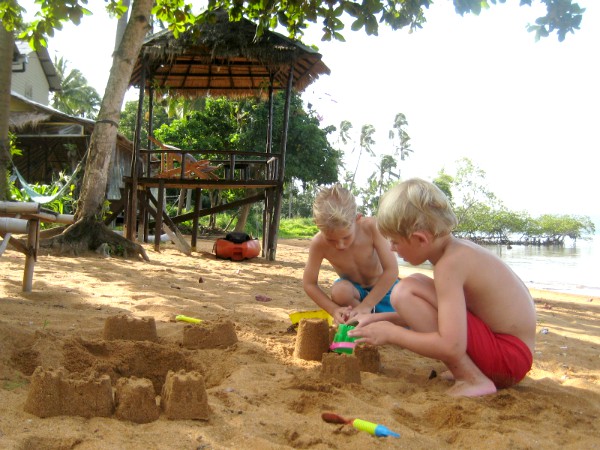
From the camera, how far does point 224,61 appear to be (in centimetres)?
953

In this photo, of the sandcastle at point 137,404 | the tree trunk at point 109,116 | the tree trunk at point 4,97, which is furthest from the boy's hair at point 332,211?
the tree trunk at point 4,97

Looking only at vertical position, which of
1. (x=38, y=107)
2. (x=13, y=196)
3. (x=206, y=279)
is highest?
(x=38, y=107)

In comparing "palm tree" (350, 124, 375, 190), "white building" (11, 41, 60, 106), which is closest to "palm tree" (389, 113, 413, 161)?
"palm tree" (350, 124, 375, 190)

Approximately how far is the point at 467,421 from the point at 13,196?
26.5ft

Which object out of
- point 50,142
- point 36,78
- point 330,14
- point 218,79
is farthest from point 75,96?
point 330,14

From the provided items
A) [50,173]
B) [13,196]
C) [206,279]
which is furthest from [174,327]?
[50,173]

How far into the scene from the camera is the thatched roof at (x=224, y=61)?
8289 millimetres

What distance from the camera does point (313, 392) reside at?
2127 millimetres

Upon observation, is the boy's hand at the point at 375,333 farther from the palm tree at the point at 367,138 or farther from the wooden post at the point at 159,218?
the palm tree at the point at 367,138

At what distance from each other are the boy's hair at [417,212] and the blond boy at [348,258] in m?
0.60

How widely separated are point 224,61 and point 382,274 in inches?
289

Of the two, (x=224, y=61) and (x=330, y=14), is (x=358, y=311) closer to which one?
(x=330, y=14)

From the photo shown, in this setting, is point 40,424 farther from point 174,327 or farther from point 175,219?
point 175,219

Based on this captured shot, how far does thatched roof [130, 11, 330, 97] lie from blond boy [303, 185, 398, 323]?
14.2 ft
